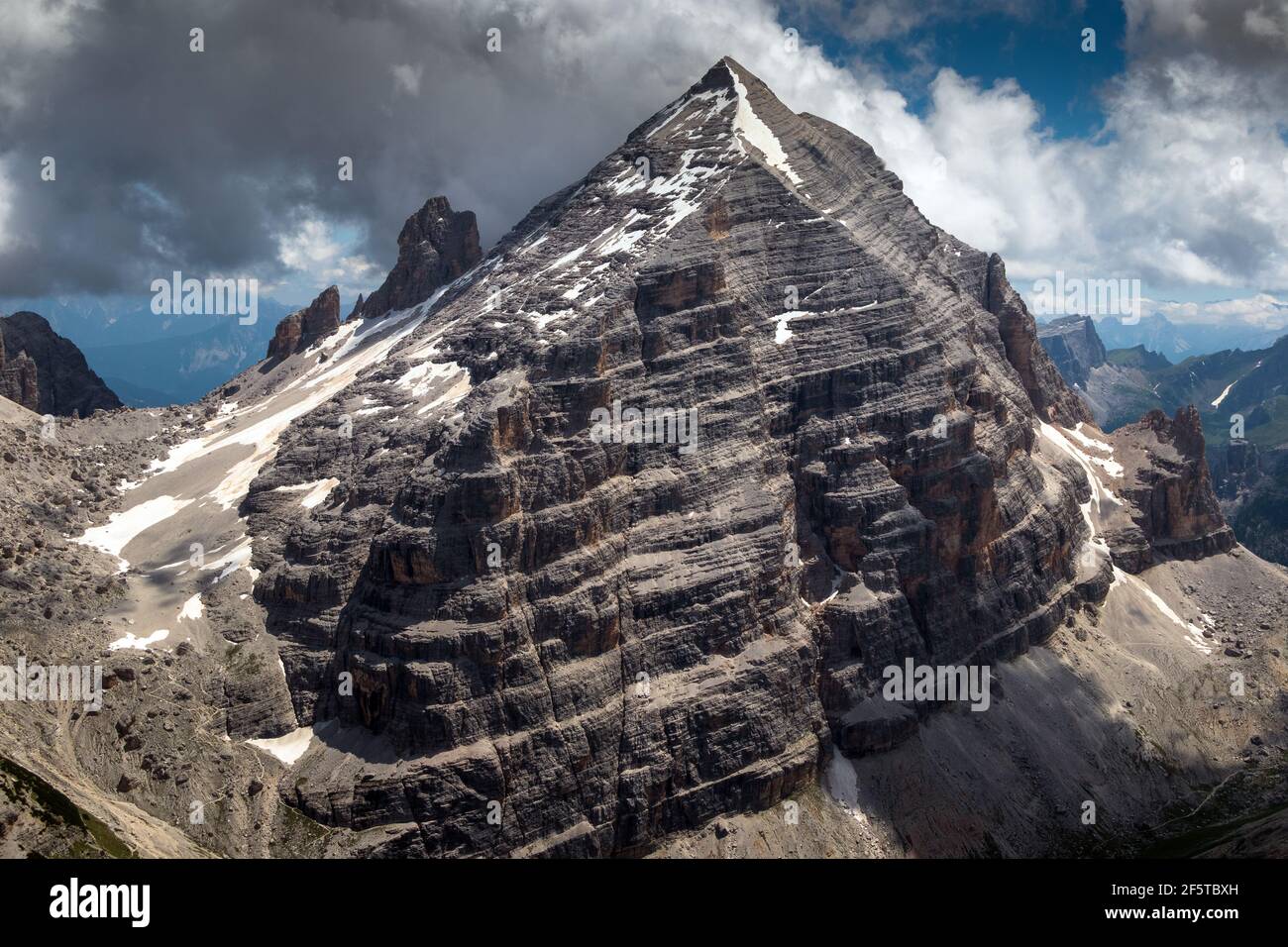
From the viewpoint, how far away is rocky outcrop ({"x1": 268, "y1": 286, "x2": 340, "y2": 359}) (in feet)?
625

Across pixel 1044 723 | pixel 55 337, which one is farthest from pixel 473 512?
pixel 55 337

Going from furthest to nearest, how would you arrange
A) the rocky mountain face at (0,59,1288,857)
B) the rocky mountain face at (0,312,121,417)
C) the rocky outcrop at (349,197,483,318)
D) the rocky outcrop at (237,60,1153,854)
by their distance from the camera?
the rocky outcrop at (349,197,483,318) < the rocky mountain face at (0,312,121,417) < the rocky outcrop at (237,60,1153,854) < the rocky mountain face at (0,59,1288,857)

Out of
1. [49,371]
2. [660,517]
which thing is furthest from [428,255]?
[660,517]

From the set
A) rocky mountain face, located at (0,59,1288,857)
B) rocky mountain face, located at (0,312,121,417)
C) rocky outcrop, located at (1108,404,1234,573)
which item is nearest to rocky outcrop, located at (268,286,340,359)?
rocky mountain face, located at (0,59,1288,857)

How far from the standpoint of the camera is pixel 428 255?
185 meters

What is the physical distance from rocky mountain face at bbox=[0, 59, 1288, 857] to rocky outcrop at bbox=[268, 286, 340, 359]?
20789mm

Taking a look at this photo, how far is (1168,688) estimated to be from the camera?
14962cm

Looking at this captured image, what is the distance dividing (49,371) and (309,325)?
45.7 meters

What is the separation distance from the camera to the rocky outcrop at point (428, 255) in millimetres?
185500

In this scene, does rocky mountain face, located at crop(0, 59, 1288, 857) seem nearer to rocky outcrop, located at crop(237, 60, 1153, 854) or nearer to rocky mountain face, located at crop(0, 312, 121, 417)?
rocky outcrop, located at crop(237, 60, 1153, 854)

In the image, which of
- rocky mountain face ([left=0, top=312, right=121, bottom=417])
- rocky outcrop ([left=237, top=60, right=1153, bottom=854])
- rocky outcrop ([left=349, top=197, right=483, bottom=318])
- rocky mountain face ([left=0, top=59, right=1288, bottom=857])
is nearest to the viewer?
rocky mountain face ([left=0, top=59, right=1288, bottom=857])

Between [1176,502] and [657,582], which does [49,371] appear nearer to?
[657,582]

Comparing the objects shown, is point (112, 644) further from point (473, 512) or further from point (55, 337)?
point (55, 337)

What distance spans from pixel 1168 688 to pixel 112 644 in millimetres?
138935
